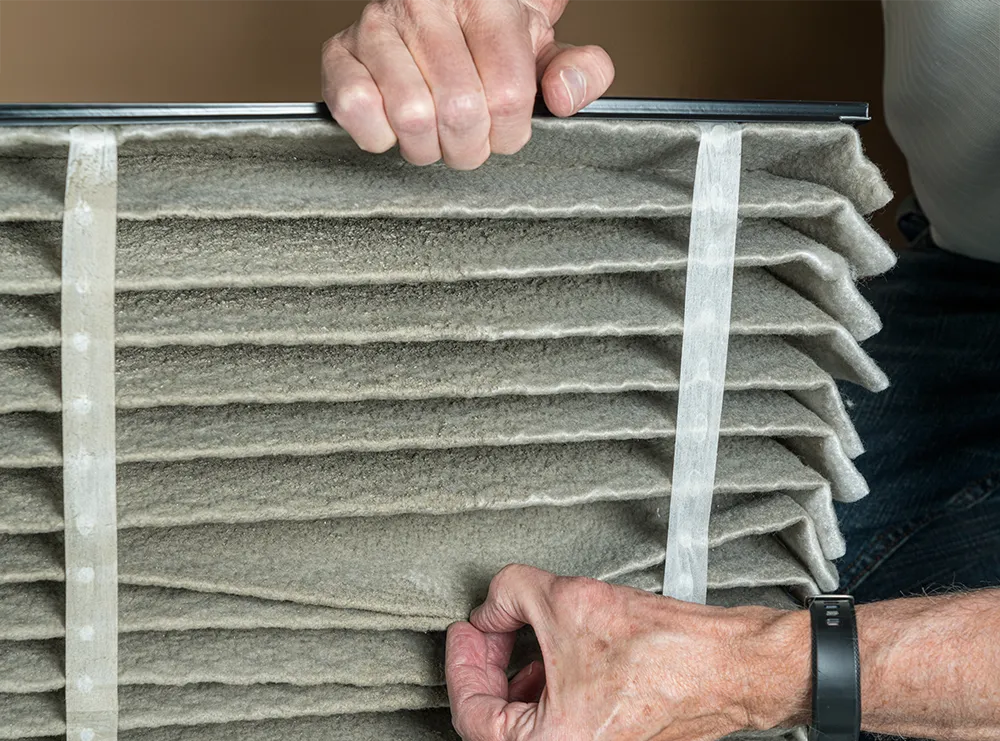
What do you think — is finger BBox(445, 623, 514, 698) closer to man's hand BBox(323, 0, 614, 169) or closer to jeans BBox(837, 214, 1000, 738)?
man's hand BBox(323, 0, 614, 169)

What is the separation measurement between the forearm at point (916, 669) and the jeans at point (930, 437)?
1.10ft

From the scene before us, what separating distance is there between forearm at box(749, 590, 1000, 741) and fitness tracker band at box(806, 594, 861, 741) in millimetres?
11

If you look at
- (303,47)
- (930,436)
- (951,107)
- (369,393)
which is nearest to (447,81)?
(369,393)

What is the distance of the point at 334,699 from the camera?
2.11 ft

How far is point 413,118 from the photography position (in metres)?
0.53

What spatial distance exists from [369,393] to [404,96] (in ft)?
0.54

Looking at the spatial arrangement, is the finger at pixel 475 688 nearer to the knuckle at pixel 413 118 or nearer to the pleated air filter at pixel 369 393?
the pleated air filter at pixel 369 393

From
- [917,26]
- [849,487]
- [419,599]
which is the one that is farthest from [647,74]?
[419,599]

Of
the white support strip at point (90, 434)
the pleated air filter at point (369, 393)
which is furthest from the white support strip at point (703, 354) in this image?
the white support strip at point (90, 434)

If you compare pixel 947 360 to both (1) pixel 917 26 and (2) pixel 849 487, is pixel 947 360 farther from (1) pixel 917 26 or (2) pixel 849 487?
(2) pixel 849 487

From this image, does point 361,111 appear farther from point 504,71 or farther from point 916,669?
point 916,669

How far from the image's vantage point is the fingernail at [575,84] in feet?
1.80

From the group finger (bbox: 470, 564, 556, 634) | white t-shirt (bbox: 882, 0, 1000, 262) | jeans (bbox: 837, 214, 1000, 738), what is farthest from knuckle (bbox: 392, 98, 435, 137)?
jeans (bbox: 837, 214, 1000, 738)

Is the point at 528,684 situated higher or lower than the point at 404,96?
lower
